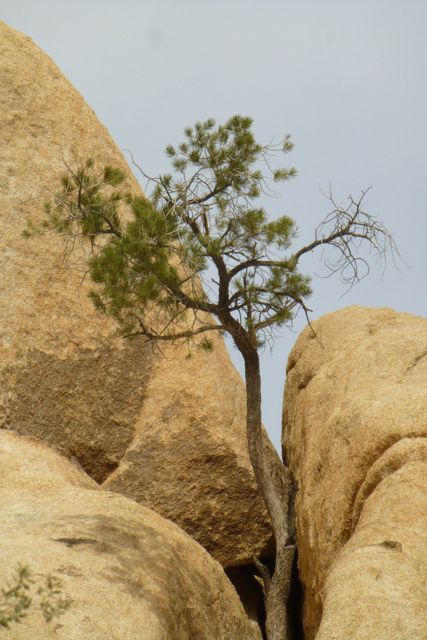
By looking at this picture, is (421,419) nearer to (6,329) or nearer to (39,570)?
(39,570)

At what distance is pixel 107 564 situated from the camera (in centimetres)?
840

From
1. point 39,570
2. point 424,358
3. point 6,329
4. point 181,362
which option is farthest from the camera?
point 181,362

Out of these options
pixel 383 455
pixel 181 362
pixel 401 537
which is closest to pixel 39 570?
pixel 401 537

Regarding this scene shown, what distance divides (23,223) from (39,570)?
6.09 m

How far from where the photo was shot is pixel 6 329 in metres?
12.6

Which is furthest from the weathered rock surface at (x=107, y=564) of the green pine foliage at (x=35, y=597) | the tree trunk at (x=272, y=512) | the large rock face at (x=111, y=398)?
the large rock face at (x=111, y=398)

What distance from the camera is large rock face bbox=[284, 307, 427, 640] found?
7.36 m

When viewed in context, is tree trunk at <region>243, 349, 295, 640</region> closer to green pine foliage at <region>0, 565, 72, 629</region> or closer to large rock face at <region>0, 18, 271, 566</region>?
large rock face at <region>0, 18, 271, 566</region>

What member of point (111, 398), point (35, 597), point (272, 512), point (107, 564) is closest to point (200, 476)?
point (272, 512)

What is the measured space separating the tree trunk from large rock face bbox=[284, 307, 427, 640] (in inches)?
8.9

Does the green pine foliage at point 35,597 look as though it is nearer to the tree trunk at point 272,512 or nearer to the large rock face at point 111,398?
the tree trunk at point 272,512

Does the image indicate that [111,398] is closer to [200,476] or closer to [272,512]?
[200,476]

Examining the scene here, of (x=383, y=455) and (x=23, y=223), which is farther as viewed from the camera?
(x=23, y=223)

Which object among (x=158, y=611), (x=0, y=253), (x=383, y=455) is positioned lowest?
(x=158, y=611)
